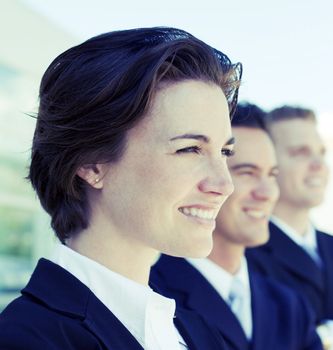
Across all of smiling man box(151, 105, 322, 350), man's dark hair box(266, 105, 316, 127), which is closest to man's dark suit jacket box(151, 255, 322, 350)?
smiling man box(151, 105, 322, 350)

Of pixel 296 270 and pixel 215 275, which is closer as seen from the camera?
pixel 215 275

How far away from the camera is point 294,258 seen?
2.90 m

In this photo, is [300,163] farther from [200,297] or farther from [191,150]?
[191,150]

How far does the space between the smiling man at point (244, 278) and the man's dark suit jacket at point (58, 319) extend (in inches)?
28.1

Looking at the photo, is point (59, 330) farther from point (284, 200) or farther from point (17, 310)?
point (284, 200)

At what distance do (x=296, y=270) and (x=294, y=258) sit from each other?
60 mm

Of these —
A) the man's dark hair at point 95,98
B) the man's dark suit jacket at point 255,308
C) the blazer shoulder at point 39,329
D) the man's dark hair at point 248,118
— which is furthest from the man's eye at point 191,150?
the man's dark hair at point 248,118

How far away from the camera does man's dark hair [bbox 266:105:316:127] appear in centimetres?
329

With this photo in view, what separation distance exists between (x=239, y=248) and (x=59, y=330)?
3.98 ft

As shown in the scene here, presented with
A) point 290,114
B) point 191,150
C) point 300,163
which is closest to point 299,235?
point 300,163

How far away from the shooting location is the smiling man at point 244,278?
7.03ft

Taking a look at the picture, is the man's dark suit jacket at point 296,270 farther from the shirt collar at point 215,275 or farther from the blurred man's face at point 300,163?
the shirt collar at point 215,275

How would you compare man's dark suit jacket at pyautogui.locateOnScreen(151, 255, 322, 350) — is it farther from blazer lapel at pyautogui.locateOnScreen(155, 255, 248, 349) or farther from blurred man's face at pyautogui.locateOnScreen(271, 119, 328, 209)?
blurred man's face at pyautogui.locateOnScreen(271, 119, 328, 209)

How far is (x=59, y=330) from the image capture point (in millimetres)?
1299
